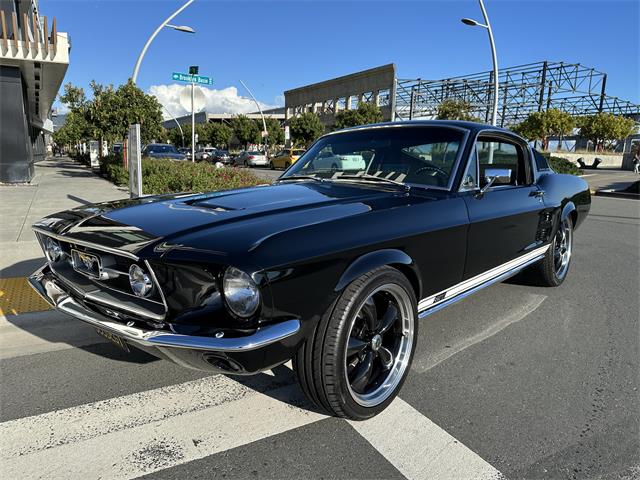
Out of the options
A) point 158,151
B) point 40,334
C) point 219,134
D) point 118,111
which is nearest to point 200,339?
point 40,334

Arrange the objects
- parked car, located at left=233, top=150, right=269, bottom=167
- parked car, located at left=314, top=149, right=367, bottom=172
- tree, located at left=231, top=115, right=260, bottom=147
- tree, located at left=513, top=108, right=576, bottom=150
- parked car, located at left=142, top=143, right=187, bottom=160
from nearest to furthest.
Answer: parked car, located at left=314, top=149, right=367, bottom=172 < parked car, located at left=142, top=143, right=187, bottom=160 < parked car, located at left=233, top=150, right=269, bottom=167 < tree, located at left=513, top=108, right=576, bottom=150 < tree, located at left=231, top=115, right=260, bottom=147

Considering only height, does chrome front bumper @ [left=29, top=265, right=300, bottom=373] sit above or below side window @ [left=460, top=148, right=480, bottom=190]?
below

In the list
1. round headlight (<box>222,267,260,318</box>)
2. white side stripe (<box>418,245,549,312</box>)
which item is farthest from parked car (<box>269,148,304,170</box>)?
round headlight (<box>222,267,260,318</box>)

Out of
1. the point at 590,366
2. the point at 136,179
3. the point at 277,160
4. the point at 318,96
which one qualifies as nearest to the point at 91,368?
the point at 590,366

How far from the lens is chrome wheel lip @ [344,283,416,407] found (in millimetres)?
2479

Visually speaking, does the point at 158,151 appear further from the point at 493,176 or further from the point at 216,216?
the point at 216,216

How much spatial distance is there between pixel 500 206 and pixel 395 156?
89 centimetres

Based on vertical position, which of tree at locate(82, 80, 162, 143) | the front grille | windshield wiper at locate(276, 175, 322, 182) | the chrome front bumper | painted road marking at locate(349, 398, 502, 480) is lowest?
painted road marking at locate(349, 398, 502, 480)

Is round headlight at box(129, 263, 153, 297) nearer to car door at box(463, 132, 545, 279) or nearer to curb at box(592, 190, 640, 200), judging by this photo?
car door at box(463, 132, 545, 279)

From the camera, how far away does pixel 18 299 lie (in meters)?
4.11

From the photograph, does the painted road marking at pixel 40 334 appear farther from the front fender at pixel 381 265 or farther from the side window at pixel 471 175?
the side window at pixel 471 175

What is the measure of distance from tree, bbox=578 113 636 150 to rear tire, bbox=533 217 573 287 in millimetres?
47441

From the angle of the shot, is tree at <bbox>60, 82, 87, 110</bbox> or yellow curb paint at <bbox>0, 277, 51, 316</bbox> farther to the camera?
tree at <bbox>60, 82, 87, 110</bbox>

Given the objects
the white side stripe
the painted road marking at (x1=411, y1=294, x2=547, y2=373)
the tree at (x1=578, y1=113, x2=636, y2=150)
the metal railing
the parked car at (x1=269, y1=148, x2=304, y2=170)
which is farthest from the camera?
the tree at (x1=578, y1=113, x2=636, y2=150)
